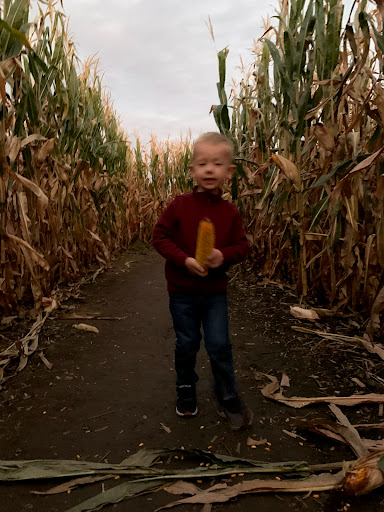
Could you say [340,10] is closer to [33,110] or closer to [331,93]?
[331,93]

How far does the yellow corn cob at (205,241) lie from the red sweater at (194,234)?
0.15m

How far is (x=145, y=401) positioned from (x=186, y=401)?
23 centimetres

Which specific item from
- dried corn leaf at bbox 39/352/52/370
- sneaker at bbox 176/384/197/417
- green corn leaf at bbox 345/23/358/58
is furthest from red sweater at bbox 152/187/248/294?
green corn leaf at bbox 345/23/358/58

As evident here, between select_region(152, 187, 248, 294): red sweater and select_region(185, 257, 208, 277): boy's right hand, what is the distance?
0.32 feet

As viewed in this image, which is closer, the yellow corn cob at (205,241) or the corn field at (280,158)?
the yellow corn cob at (205,241)

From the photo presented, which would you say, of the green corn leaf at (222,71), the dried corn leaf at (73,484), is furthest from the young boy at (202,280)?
the green corn leaf at (222,71)

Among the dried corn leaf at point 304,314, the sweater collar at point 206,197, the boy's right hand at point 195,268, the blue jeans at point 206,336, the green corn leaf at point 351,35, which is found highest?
the green corn leaf at point 351,35

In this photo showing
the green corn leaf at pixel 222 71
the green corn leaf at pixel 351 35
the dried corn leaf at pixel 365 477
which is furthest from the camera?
the green corn leaf at pixel 222 71

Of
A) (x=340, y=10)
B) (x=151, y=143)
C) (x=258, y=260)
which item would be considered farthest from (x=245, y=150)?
(x=151, y=143)

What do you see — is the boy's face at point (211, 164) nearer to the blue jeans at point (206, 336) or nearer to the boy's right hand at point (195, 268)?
the boy's right hand at point (195, 268)

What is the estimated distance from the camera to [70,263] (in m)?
3.84

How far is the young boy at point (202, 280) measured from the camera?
166cm

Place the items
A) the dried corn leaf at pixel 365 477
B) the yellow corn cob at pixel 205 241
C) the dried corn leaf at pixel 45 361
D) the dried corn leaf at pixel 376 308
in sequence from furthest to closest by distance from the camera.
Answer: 1. the dried corn leaf at pixel 45 361
2. the dried corn leaf at pixel 376 308
3. the yellow corn cob at pixel 205 241
4. the dried corn leaf at pixel 365 477

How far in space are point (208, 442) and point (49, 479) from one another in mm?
579
